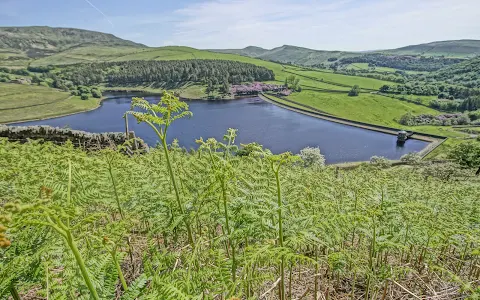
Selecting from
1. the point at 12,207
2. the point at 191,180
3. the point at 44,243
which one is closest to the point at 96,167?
the point at 191,180

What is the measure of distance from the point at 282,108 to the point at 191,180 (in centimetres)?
11853

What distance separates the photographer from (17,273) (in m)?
1.96

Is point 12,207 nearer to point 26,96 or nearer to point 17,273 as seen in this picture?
point 17,273

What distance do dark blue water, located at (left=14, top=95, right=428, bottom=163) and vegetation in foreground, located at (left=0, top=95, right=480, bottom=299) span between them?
Result: 206ft

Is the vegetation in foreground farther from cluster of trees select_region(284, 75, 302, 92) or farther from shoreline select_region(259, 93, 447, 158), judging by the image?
cluster of trees select_region(284, 75, 302, 92)

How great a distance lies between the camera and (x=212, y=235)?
4.12 metres

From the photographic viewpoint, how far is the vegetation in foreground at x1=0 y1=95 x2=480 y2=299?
A: 79.6 inches

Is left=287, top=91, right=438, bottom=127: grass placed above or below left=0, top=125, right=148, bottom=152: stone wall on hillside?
below

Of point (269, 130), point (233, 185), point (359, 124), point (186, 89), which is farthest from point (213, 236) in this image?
point (186, 89)

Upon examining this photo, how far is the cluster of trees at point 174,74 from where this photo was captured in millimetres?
153750

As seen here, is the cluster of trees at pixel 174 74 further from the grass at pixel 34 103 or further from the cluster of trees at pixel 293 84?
the grass at pixel 34 103

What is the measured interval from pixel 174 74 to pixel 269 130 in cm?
8571

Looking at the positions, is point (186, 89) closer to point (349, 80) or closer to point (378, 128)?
point (378, 128)

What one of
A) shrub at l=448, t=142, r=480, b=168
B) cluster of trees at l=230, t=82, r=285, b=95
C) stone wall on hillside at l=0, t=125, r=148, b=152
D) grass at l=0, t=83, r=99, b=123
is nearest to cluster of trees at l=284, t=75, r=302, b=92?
cluster of trees at l=230, t=82, r=285, b=95
